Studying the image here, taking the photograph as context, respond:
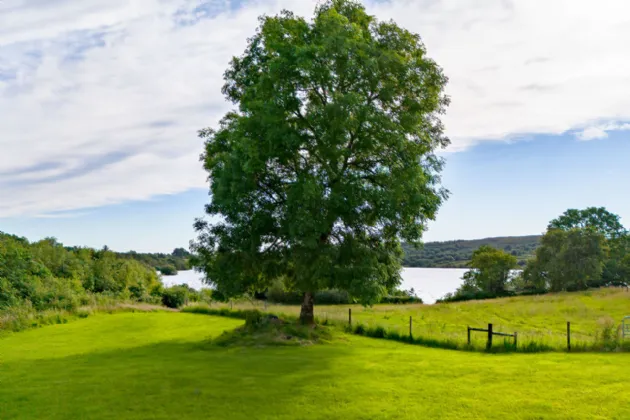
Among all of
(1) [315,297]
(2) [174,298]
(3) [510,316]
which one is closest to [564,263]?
(3) [510,316]

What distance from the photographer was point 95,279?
155 feet

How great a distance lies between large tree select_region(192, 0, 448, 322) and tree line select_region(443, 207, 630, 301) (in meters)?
39.0

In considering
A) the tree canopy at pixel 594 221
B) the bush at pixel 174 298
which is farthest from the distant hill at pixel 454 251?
the bush at pixel 174 298

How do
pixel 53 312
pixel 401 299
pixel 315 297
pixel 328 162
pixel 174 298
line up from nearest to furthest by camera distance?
pixel 328 162, pixel 53 312, pixel 174 298, pixel 315 297, pixel 401 299

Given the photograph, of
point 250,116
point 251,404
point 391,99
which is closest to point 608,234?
point 391,99

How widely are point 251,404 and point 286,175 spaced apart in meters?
14.6

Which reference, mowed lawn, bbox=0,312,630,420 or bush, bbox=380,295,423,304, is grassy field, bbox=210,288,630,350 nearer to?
mowed lawn, bbox=0,312,630,420

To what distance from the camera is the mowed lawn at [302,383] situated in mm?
11227

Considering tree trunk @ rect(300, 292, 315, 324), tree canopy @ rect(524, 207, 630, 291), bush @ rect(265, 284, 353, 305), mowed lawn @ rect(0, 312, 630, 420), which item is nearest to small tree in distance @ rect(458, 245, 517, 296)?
tree canopy @ rect(524, 207, 630, 291)

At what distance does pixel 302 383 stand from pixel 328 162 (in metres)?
11.9

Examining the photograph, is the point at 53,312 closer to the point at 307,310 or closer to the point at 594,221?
the point at 307,310

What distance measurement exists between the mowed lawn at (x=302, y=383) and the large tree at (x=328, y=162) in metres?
4.05

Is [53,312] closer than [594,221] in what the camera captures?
Yes

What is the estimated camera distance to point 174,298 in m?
45.2
